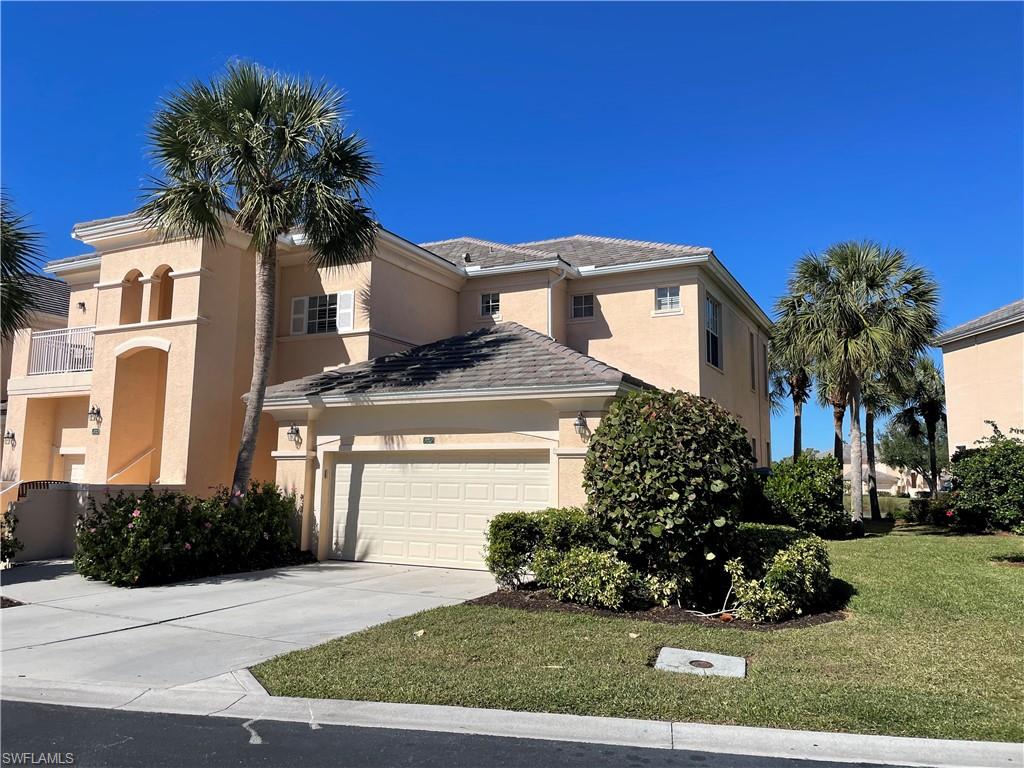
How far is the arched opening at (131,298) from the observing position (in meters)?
18.1

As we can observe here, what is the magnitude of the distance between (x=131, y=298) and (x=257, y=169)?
6750 mm

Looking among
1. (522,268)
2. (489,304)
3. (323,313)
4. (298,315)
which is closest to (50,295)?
(298,315)

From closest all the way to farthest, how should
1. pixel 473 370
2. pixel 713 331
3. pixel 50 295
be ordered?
pixel 473 370 < pixel 713 331 < pixel 50 295

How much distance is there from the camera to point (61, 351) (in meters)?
19.8

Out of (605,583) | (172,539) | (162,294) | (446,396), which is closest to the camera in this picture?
(605,583)

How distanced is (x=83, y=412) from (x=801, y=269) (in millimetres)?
21791

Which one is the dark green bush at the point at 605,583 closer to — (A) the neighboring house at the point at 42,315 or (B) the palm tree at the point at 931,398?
(A) the neighboring house at the point at 42,315

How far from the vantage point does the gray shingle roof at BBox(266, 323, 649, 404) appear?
12680mm

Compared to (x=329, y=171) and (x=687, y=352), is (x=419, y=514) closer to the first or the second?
(x=329, y=171)

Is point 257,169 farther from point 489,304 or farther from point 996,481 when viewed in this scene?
point 996,481

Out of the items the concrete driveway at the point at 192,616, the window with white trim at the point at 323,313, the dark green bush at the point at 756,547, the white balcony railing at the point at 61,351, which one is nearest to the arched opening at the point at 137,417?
the white balcony railing at the point at 61,351

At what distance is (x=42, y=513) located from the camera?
14430mm

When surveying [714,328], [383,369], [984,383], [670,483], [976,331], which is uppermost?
[976,331]

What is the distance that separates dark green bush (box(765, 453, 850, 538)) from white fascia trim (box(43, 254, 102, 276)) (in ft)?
63.4
